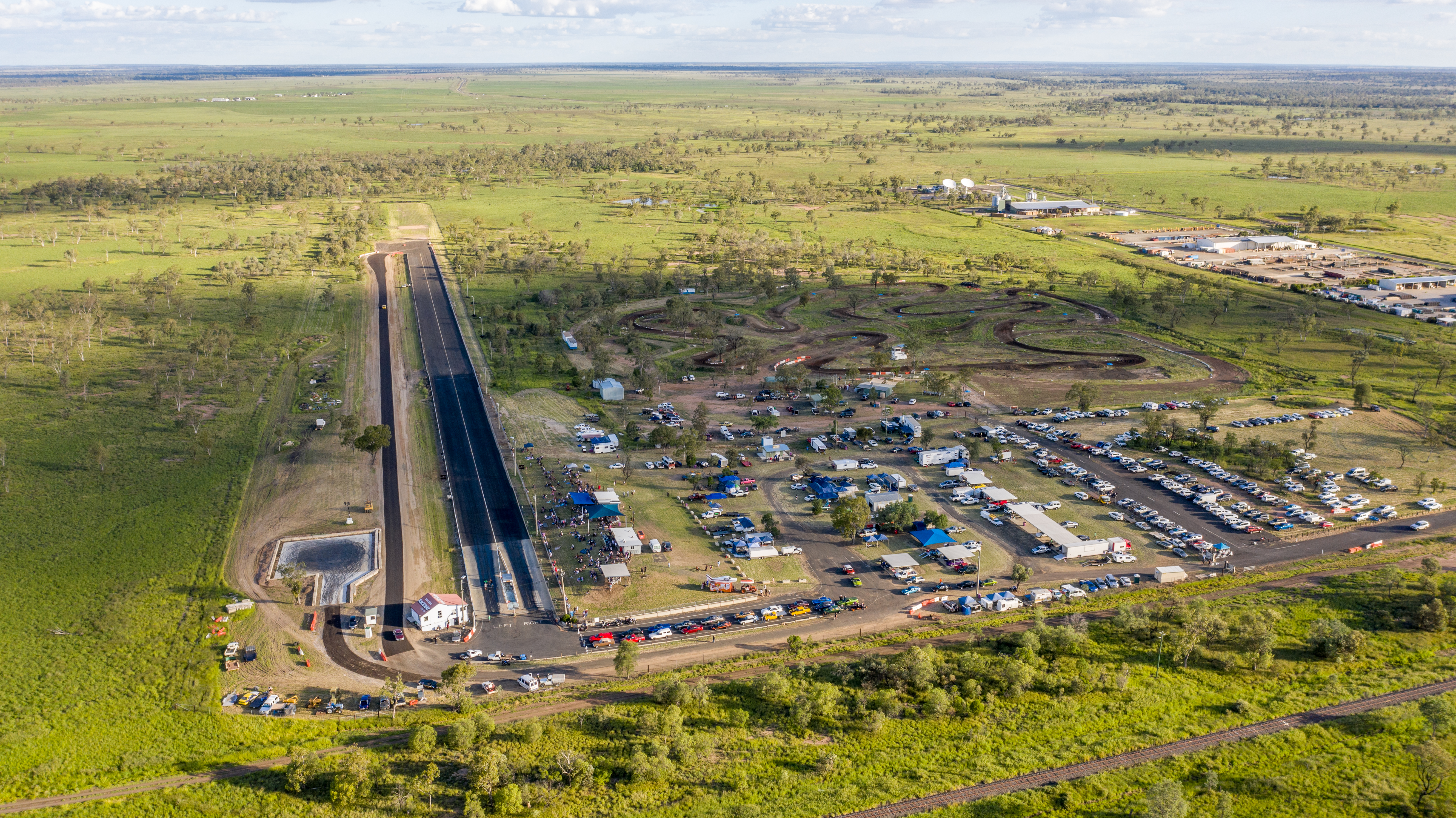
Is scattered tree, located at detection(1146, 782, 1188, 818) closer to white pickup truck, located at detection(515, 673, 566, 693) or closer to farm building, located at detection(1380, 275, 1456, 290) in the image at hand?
white pickup truck, located at detection(515, 673, 566, 693)

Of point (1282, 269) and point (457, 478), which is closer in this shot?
point (457, 478)

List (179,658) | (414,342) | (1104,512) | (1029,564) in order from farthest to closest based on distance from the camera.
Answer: (414,342) < (1104,512) < (1029,564) < (179,658)

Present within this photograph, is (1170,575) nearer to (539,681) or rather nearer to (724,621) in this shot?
(724,621)

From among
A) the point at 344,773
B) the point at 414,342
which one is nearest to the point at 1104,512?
the point at 344,773

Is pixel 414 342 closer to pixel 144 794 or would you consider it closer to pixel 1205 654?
pixel 144 794

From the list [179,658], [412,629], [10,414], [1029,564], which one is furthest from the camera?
[10,414]

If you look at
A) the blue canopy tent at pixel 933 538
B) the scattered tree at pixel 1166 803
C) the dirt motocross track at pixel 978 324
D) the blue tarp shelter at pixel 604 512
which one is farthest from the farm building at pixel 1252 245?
the scattered tree at pixel 1166 803

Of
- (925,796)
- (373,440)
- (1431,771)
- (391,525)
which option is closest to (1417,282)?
(1431,771)
